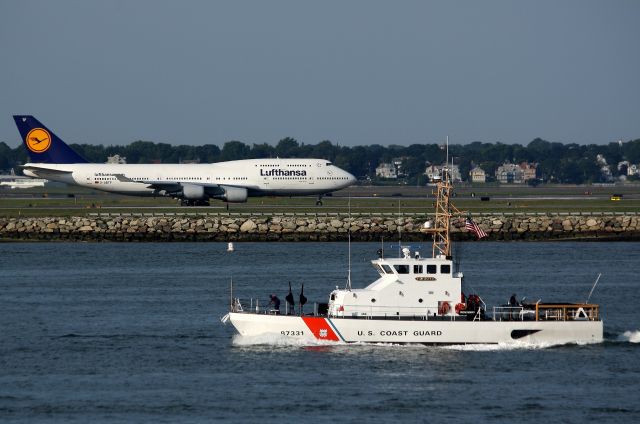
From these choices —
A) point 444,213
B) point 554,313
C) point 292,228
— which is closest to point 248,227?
point 292,228

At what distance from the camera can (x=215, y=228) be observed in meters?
94.0

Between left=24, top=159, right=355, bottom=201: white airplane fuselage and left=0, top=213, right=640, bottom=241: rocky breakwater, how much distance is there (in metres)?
24.3

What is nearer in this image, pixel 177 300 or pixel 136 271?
pixel 177 300

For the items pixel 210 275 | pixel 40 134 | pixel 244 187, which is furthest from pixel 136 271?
pixel 40 134

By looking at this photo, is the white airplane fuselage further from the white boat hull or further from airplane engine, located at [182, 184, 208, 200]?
the white boat hull

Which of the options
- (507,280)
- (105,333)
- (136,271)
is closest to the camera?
(105,333)

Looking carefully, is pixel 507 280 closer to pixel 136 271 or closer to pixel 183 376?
pixel 136 271

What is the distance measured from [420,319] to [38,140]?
291 feet

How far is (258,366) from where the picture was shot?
41.4 m

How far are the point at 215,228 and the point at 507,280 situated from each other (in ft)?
115

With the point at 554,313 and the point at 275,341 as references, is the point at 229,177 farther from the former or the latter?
the point at 554,313

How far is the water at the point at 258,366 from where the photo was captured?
117 feet

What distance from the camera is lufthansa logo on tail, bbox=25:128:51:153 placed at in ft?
413

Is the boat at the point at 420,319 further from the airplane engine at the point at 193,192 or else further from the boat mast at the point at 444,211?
the airplane engine at the point at 193,192
